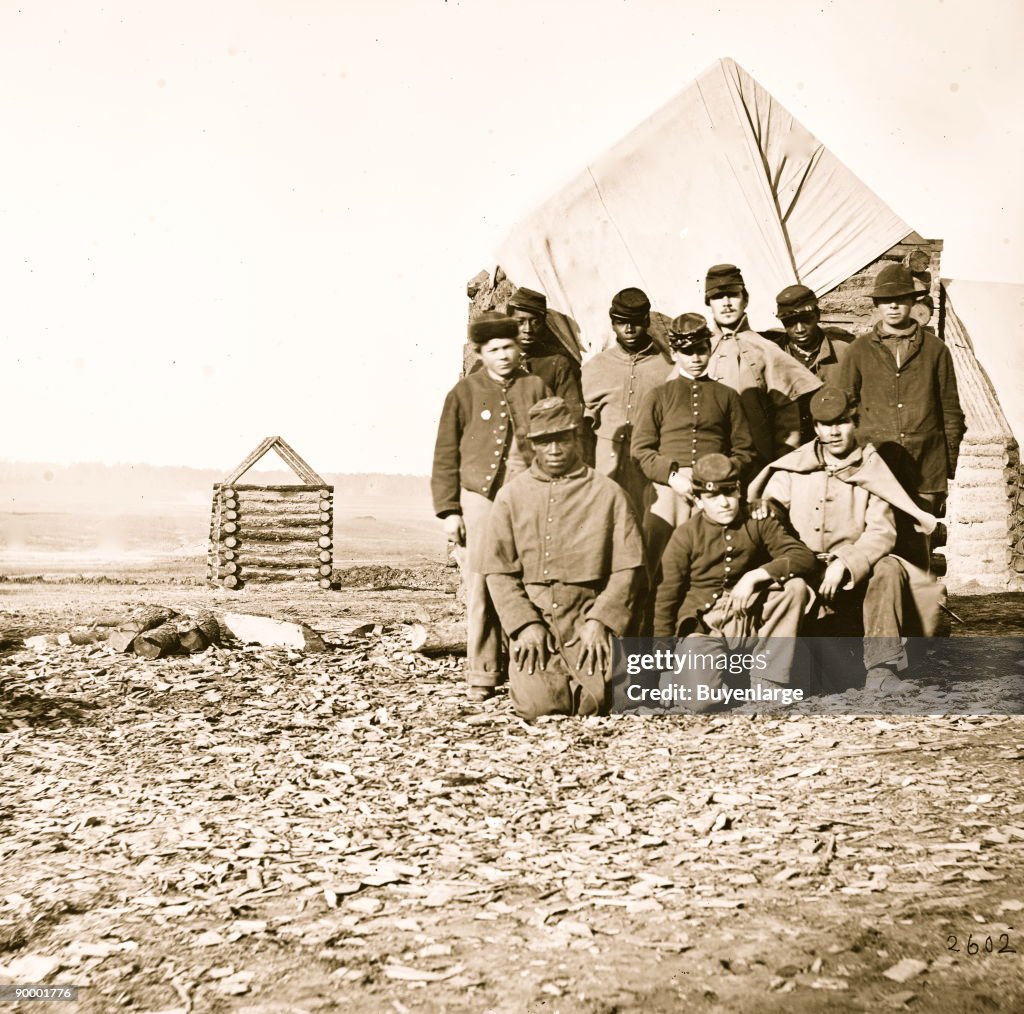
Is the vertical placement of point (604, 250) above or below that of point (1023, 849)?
above

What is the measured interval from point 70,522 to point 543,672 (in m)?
12.1

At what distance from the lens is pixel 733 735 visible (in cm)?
515

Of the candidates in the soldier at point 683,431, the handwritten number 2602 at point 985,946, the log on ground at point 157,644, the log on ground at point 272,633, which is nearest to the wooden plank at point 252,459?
the log on ground at point 272,633

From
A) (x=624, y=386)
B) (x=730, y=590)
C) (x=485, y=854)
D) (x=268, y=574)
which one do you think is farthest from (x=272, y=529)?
(x=485, y=854)

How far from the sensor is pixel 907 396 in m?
5.90

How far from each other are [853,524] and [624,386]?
4.38 ft

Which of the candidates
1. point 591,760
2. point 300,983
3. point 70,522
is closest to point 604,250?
point 591,760

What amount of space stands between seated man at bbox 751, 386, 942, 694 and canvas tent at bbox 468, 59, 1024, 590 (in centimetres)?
133

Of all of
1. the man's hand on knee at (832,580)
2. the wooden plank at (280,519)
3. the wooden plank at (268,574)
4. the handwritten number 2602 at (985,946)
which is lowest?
the handwritten number 2602 at (985,946)

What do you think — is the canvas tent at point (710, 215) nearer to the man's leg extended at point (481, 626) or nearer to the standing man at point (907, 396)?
the standing man at point (907, 396)

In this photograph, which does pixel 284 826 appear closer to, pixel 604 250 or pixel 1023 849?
pixel 1023 849

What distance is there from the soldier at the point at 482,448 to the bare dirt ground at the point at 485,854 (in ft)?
1.15

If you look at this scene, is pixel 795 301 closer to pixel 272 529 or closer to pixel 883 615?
pixel 883 615

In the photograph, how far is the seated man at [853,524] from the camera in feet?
18.2
